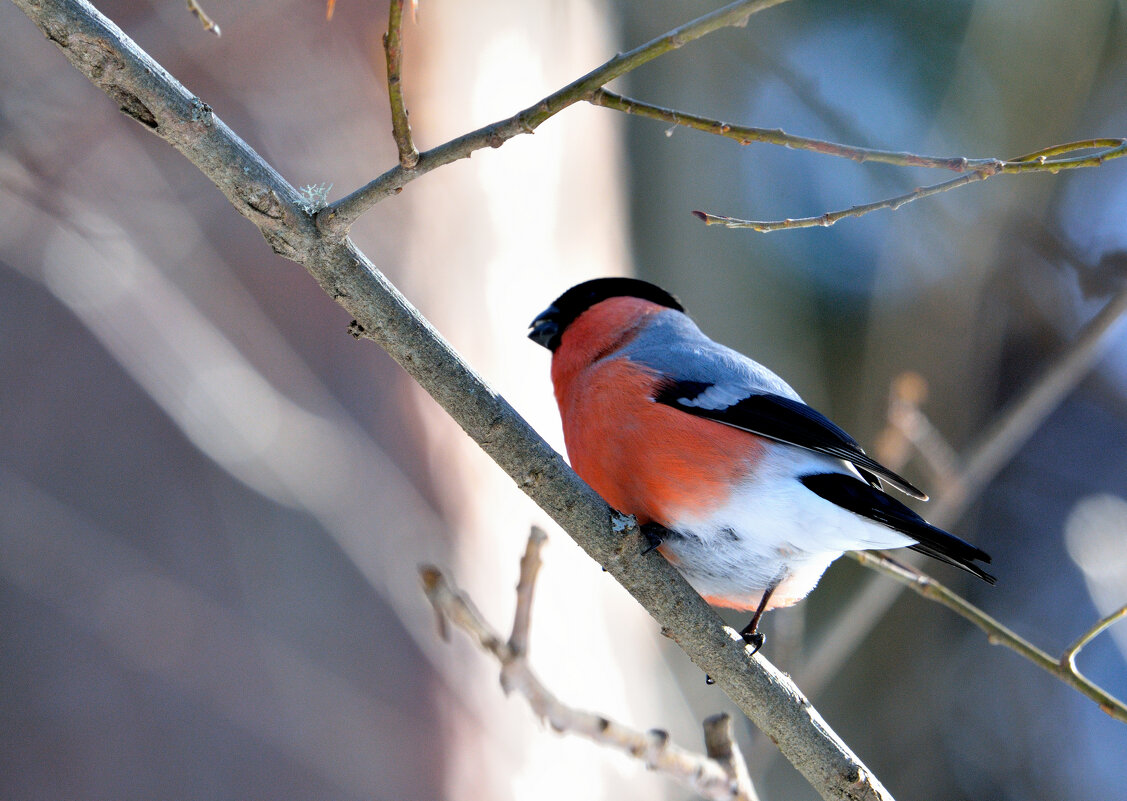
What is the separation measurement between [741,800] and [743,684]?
364 millimetres

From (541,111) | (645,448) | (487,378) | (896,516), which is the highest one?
(541,111)

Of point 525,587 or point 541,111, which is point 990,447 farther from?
point 541,111

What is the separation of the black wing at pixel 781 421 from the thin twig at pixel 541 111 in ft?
2.93

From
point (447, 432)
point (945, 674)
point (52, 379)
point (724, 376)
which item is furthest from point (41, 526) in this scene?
point (945, 674)

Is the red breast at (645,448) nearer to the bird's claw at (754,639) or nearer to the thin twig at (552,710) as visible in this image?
the bird's claw at (754,639)

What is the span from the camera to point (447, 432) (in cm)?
322

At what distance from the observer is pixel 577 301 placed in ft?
8.05

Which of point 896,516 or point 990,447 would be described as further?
point 990,447

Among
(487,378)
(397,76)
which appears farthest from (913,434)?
(397,76)

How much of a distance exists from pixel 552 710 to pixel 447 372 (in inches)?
23.3

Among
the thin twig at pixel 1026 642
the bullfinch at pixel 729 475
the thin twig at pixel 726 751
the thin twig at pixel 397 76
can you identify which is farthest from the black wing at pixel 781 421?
the thin twig at pixel 397 76

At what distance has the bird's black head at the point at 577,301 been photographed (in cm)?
242

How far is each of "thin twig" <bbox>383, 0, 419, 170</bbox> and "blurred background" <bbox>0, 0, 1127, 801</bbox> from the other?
1048 mm

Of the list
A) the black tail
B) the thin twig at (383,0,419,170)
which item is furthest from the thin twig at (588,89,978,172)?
the black tail
